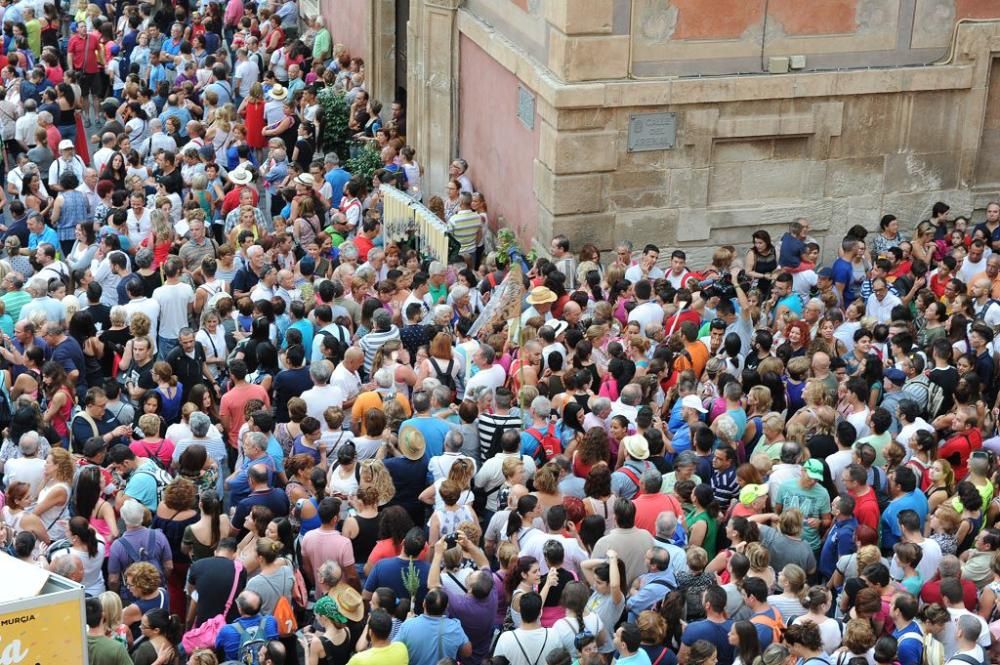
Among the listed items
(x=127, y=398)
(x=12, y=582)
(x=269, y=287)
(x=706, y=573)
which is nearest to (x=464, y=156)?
(x=269, y=287)

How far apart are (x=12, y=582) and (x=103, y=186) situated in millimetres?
9705

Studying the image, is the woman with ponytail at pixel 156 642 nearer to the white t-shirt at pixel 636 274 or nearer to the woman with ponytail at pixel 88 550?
the woman with ponytail at pixel 88 550

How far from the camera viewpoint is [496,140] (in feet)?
57.9

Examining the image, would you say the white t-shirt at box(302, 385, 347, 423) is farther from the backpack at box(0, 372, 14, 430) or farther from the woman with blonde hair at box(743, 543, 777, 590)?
the woman with blonde hair at box(743, 543, 777, 590)

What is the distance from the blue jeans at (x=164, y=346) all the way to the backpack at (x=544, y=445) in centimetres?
382

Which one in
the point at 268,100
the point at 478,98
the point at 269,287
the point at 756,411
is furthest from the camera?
the point at 268,100

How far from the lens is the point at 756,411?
446 inches

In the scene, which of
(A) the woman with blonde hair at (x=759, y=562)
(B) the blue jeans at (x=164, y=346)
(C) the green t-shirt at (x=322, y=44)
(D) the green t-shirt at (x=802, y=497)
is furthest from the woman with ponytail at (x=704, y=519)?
(C) the green t-shirt at (x=322, y=44)

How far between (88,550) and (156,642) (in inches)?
42.9

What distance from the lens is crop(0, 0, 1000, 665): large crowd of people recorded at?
8812 millimetres

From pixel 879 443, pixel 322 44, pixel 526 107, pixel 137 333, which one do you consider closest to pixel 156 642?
pixel 137 333

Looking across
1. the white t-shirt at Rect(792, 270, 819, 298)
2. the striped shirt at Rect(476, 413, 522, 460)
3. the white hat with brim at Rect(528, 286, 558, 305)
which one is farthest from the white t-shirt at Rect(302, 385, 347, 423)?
the white t-shirt at Rect(792, 270, 819, 298)

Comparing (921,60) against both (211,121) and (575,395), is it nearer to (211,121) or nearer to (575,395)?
(575,395)

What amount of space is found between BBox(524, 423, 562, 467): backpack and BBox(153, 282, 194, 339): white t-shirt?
372 cm
